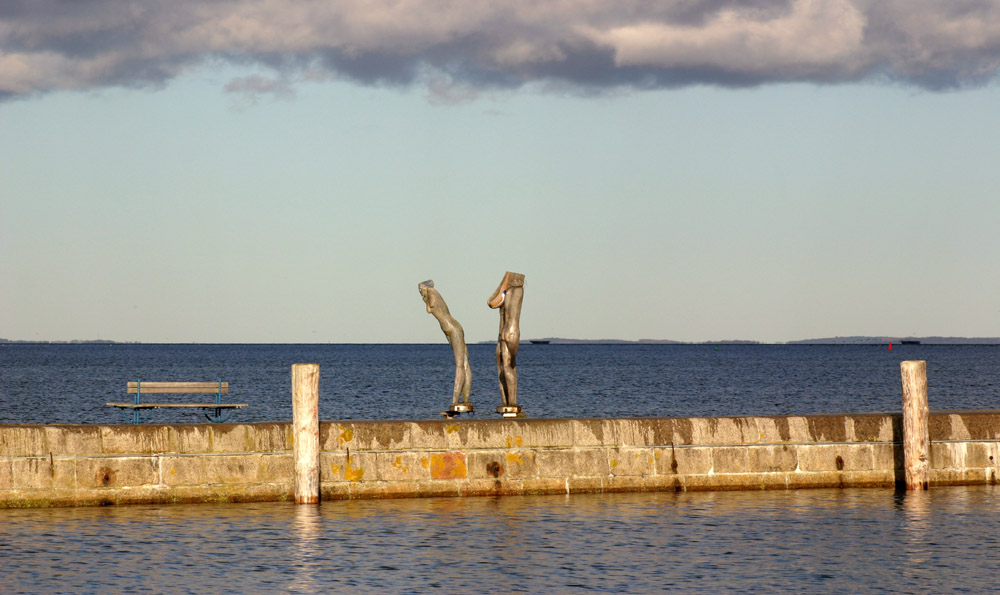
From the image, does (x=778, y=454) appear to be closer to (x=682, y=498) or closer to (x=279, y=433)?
(x=682, y=498)

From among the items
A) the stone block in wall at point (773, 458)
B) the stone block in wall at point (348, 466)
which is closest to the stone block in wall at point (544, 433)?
the stone block in wall at point (348, 466)

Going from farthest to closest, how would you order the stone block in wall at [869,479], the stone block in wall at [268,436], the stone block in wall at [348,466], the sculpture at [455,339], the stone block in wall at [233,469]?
the sculpture at [455,339], the stone block in wall at [869,479], the stone block in wall at [348,466], the stone block in wall at [268,436], the stone block in wall at [233,469]

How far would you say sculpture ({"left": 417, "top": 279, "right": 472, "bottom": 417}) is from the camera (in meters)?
19.8

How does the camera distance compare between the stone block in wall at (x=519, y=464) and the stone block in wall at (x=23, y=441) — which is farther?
the stone block in wall at (x=519, y=464)

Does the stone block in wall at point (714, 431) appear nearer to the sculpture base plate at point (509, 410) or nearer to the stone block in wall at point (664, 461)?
the stone block in wall at point (664, 461)

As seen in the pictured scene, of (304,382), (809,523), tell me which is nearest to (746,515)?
(809,523)

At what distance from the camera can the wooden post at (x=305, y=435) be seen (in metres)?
16.6

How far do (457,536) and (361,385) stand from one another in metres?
68.6

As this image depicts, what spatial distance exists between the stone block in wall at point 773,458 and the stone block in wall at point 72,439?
9.60m

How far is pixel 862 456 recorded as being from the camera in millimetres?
18812

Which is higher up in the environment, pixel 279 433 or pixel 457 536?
pixel 279 433

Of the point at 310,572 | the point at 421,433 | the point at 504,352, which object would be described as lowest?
the point at 310,572

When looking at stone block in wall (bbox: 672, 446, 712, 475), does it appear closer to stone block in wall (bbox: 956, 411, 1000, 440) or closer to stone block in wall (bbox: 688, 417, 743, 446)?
stone block in wall (bbox: 688, 417, 743, 446)

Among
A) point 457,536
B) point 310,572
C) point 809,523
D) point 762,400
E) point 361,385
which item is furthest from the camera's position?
point 361,385
